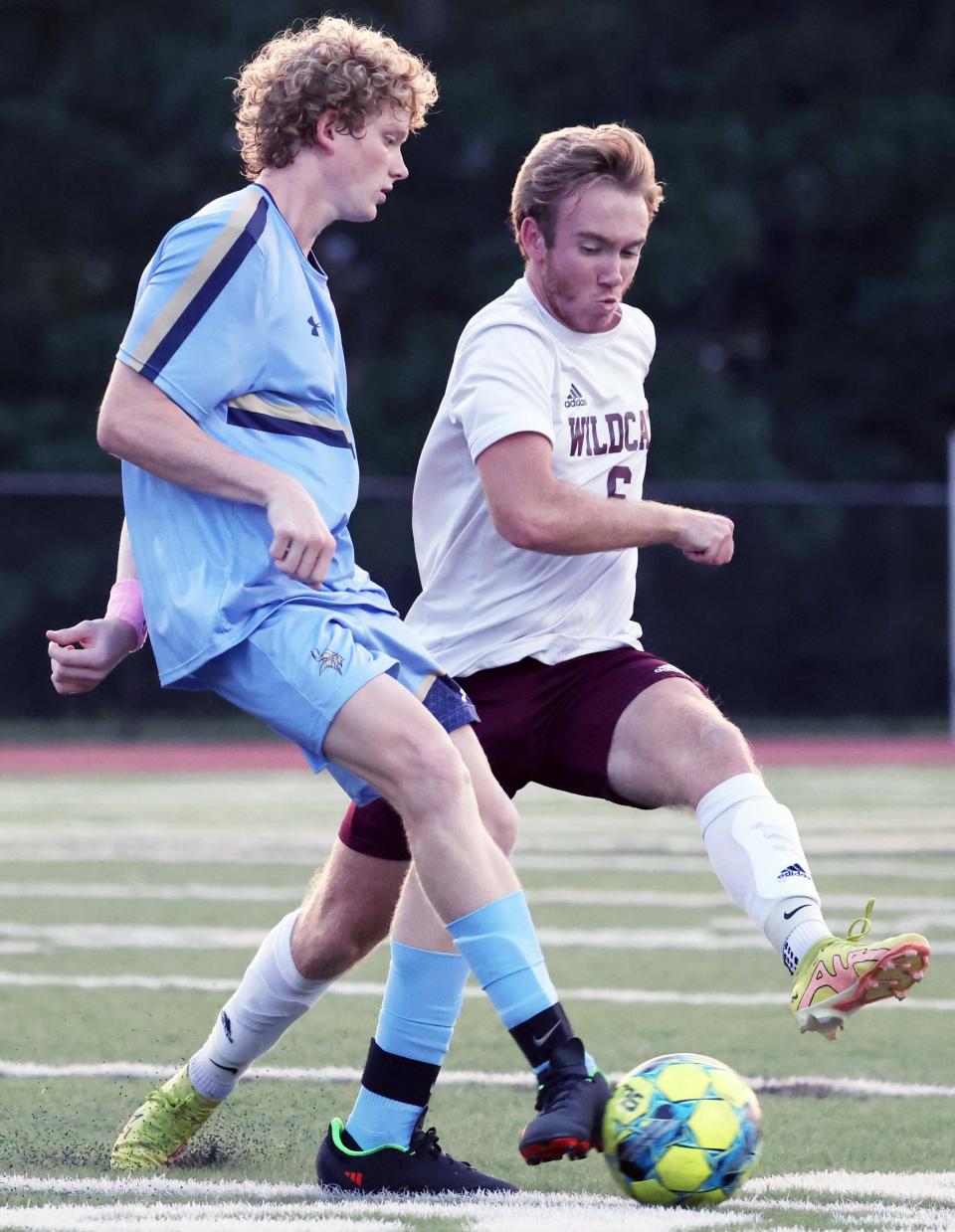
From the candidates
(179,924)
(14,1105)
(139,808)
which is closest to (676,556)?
(139,808)

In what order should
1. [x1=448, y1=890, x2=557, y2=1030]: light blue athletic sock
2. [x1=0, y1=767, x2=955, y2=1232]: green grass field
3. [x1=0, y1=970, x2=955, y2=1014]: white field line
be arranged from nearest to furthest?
[x1=448, y1=890, x2=557, y2=1030]: light blue athletic sock → [x1=0, y1=767, x2=955, y2=1232]: green grass field → [x1=0, y1=970, x2=955, y2=1014]: white field line

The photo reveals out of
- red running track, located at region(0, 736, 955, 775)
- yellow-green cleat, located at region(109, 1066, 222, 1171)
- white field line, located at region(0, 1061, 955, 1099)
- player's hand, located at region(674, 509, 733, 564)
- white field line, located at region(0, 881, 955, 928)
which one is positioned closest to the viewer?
player's hand, located at region(674, 509, 733, 564)

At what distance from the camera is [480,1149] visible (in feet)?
16.3

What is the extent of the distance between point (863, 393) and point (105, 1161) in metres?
26.6

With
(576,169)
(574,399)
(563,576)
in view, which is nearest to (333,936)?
(563,576)

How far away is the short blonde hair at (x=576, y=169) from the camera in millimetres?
4941

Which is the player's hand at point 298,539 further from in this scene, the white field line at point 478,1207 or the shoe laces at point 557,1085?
the white field line at point 478,1207

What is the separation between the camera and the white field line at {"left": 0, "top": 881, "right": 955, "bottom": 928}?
9.75 metres

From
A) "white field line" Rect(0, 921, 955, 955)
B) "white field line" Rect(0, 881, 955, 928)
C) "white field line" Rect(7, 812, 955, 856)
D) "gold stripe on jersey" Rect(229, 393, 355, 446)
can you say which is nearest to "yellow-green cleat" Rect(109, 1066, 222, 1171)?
"gold stripe on jersey" Rect(229, 393, 355, 446)

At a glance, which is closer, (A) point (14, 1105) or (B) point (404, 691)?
(B) point (404, 691)

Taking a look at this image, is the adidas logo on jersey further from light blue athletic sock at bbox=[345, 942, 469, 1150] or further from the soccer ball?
the soccer ball

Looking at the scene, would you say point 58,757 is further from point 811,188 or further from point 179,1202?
point 179,1202

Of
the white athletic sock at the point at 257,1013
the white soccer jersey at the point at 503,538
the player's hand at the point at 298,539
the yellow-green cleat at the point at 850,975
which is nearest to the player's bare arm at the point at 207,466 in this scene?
the player's hand at the point at 298,539

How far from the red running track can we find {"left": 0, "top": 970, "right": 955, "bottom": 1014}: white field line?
35.9ft
